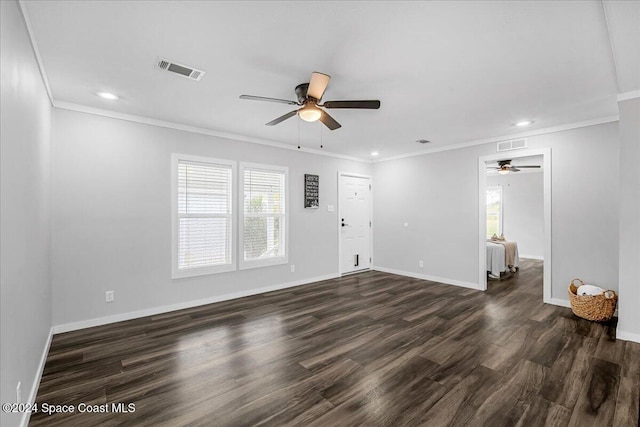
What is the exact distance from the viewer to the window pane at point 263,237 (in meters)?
4.73

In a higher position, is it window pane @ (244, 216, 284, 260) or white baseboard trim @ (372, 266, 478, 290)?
window pane @ (244, 216, 284, 260)

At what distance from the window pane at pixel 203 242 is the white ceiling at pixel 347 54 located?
1519 mm

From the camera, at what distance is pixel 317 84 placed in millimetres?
2371

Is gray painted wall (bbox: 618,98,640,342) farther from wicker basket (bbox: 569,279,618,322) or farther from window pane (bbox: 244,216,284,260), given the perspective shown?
window pane (bbox: 244,216,284,260)

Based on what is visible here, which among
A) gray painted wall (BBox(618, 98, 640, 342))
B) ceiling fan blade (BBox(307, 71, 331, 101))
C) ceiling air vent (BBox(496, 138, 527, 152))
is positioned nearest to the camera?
ceiling fan blade (BBox(307, 71, 331, 101))

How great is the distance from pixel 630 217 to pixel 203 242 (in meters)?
5.17

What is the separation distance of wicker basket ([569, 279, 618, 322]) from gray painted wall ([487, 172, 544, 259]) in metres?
5.33

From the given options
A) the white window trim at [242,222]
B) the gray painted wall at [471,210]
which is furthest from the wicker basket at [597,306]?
the white window trim at [242,222]

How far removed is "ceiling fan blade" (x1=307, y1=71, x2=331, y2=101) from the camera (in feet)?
7.34

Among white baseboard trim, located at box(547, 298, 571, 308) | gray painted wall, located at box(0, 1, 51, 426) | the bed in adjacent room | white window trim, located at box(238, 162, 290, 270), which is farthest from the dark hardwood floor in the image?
the bed in adjacent room

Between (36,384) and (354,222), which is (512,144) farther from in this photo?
(36,384)

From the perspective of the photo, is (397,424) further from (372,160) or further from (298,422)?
(372,160)

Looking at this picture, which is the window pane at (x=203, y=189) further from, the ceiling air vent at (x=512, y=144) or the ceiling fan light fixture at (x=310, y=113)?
the ceiling air vent at (x=512, y=144)

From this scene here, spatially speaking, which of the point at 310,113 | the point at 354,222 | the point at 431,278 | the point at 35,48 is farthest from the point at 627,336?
the point at 35,48
